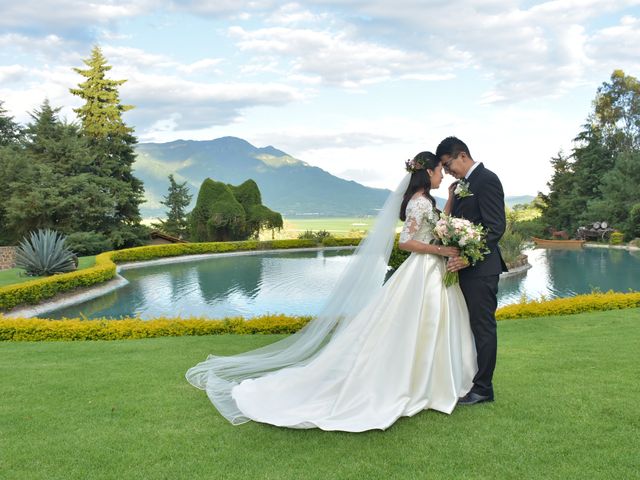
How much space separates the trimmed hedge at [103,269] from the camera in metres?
13.9

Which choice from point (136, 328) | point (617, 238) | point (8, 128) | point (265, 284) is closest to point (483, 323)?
point (136, 328)

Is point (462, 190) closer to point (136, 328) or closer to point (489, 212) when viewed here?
point (489, 212)

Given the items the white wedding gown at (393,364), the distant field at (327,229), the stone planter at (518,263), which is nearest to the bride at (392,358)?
the white wedding gown at (393,364)

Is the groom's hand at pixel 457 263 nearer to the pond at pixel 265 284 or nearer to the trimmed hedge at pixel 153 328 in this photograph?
the trimmed hedge at pixel 153 328

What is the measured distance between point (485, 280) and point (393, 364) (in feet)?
3.37

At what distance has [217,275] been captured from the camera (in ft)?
75.2

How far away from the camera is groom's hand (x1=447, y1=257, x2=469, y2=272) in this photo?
13.6 ft

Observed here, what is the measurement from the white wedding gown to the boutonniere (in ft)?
0.96

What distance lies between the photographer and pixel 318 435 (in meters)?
3.76

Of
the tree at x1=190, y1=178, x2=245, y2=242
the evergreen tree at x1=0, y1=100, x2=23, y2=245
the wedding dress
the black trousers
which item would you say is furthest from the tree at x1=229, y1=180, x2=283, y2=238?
the black trousers

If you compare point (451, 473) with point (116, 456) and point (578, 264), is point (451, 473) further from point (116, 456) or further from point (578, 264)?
point (578, 264)

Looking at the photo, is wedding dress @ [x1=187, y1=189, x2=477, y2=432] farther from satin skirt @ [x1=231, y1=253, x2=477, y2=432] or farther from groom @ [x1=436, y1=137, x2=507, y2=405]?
groom @ [x1=436, y1=137, x2=507, y2=405]

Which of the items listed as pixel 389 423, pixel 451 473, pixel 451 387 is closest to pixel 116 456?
pixel 389 423

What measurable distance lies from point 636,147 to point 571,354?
41300 mm
